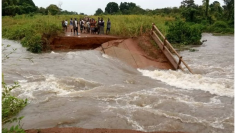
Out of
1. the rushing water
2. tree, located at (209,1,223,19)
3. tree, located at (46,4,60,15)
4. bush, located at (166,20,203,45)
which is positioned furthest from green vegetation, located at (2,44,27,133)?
tree, located at (209,1,223,19)

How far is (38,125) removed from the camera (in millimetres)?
4879

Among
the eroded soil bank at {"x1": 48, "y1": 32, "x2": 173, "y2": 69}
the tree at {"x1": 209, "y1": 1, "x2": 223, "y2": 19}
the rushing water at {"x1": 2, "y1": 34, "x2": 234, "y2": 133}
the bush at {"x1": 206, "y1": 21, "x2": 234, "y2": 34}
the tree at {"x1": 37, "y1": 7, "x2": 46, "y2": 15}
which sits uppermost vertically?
the tree at {"x1": 209, "y1": 1, "x2": 223, "y2": 19}

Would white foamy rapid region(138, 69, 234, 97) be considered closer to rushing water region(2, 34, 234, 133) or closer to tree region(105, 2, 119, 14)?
rushing water region(2, 34, 234, 133)

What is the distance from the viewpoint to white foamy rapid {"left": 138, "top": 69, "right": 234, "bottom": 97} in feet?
25.5

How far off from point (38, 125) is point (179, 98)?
3.72 m

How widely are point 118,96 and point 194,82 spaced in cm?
321

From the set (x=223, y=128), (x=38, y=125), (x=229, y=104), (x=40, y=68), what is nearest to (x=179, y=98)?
(x=229, y=104)

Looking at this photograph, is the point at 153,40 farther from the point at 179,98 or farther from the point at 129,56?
the point at 179,98

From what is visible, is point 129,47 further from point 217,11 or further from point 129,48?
point 217,11

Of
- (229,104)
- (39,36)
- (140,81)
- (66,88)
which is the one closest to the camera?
(229,104)

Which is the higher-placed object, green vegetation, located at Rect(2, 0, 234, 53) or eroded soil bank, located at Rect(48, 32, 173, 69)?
green vegetation, located at Rect(2, 0, 234, 53)

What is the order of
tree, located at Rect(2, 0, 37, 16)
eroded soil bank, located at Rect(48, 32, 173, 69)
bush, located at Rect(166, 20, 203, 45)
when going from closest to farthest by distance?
eroded soil bank, located at Rect(48, 32, 173, 69), bush, located at Rect(166, 20, 203, 45), tree, located at Rect(2, 0, 37, 16)

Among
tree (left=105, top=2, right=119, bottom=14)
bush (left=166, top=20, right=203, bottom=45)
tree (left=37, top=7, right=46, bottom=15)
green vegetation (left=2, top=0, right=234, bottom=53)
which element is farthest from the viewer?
tree (left=105, top=2, right=119, bottom=14)

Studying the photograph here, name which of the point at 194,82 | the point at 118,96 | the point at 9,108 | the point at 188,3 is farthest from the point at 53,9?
the point at 9,108
